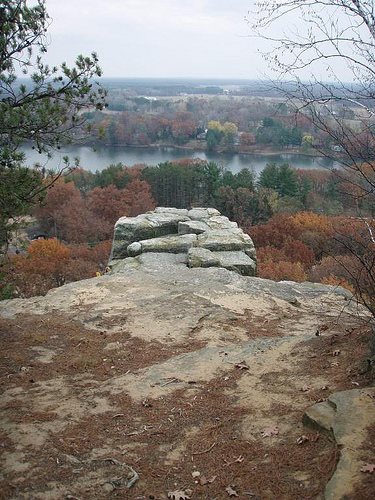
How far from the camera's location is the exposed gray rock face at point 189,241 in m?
11.7

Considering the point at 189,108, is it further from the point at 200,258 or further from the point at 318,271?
the point at 200,258

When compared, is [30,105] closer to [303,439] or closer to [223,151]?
[303,439]

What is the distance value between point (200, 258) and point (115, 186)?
35246mm

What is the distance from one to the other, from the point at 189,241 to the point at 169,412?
7927mm

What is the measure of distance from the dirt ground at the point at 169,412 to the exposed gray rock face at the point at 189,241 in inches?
154

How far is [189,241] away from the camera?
1284cm

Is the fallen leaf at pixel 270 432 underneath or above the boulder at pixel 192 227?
underneath

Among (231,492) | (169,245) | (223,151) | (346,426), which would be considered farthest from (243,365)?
(223,151)

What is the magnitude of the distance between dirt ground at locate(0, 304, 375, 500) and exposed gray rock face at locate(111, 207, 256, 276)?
3914 mm

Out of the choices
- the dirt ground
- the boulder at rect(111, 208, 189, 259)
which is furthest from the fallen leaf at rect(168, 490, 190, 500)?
the boulder at rect(111, 208, 189, 259)

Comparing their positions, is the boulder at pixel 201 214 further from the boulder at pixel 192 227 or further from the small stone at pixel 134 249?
the small stone at pixel 134 249

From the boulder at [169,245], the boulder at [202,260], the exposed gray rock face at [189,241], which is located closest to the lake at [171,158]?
the exposed gray rock face at [189,241]

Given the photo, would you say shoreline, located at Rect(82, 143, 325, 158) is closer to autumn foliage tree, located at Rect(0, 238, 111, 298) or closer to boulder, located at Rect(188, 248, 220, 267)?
autumn foliage tree, located at Rect(0, 238, 111, 298)

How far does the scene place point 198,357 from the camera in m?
6.61
